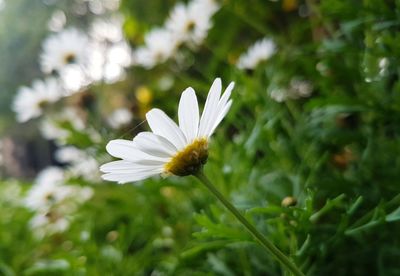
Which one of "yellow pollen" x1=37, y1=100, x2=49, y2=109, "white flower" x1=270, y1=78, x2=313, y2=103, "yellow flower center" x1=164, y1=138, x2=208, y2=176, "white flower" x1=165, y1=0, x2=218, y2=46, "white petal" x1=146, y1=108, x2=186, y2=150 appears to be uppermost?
"yellow pollen" x1=37, y1=100, x2=49, y2=109

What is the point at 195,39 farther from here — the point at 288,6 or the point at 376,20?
the point at 376,20

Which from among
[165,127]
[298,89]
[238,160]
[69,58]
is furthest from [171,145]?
[69,58]

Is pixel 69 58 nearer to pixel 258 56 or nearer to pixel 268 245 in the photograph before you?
pixel 258 56

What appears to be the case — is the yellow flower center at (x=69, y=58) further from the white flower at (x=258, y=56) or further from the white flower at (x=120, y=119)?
the white flower at (x=258, y=56)

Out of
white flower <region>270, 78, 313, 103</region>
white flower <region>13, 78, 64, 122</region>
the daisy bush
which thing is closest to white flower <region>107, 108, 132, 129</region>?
the daisy bush

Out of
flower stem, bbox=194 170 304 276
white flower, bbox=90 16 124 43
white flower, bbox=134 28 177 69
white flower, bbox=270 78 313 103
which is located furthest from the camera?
white flower, bbox=90 16 124 43

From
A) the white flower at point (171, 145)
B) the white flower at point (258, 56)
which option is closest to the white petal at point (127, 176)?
the white flower at point (171, 145)

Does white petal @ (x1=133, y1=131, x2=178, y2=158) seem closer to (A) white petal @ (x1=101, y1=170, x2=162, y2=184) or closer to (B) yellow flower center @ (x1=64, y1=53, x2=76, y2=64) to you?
(A) white petal @ (x1=101, y1=170, x2=162, y2=184)

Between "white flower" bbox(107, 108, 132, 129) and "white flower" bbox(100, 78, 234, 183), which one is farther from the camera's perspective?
"white flower" bbox(107, 108, 132, 129)
